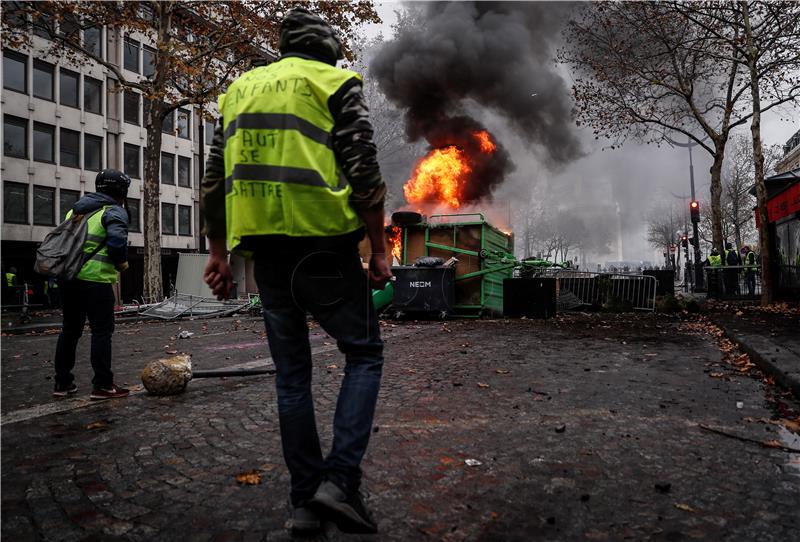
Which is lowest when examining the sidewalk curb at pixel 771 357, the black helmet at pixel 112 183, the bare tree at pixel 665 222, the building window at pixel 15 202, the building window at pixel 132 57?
the sidewalk curb at pixel 771 357

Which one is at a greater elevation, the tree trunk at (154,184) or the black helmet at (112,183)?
the tree trunk at (154,184)

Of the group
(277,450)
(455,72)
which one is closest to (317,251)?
(277,450)

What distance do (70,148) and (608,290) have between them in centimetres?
2911

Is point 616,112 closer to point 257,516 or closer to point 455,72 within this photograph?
point 455,72

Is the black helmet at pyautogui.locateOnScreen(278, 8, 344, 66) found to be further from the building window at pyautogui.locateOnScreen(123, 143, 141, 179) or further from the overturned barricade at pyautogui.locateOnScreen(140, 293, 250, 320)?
the building window at pyautogui.locateOnScreen(123, 143, 141, 179)

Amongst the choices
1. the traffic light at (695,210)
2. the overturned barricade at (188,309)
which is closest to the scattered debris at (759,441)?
the overturned barricade at (188,309)

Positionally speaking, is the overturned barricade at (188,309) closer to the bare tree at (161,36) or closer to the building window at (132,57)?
the bare tree at (161,36)

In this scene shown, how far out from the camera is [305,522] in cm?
208

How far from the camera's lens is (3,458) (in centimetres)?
302

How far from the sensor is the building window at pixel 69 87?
→ 29.7 m

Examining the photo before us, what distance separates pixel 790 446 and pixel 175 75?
73.2 ft

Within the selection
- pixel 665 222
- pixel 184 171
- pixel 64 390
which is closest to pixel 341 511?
pixel 64 390

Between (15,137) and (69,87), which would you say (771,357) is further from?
(69,87)

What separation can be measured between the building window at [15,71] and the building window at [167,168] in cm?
914
